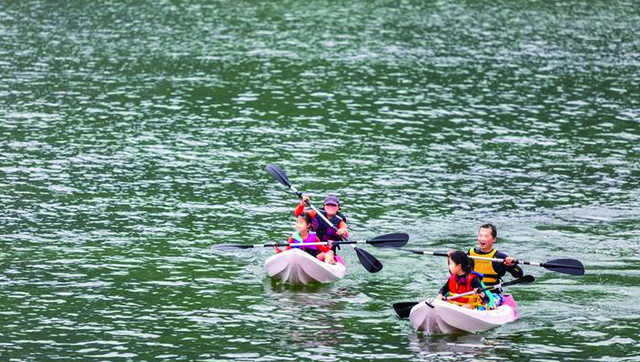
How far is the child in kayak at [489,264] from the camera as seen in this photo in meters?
28.3

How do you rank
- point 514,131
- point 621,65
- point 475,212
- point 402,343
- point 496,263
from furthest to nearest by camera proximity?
point 621,65 < point 514,131 < point 475,212 < point 496,263 < point 402,343

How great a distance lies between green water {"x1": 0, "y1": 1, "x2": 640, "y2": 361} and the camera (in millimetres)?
27469

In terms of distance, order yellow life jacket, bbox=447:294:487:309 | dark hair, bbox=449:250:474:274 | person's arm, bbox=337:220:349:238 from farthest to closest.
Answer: person's arm, bbox=337:220:349:238, yellow life jacket, bbox=447:294:487:309, dark hair, bbox=449:250:474:274

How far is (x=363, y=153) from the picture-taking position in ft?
151

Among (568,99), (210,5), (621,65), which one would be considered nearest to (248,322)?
(568,99)

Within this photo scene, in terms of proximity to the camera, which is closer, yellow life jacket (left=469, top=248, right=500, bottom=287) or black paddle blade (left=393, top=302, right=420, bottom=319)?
black paddle blade (left=393, top=302, right=420, bottom=319)

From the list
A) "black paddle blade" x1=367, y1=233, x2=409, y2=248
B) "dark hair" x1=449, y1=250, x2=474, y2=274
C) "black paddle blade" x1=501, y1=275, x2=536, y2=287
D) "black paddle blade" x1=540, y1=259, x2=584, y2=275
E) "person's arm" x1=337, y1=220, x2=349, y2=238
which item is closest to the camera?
"dark hair" x1=449, y1=250, x2=474, y2=274

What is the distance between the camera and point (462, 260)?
27.0 meters

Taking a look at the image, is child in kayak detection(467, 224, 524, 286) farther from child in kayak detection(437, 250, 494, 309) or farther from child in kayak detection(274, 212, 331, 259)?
child in kayak detection(274, 212, 331, 259)

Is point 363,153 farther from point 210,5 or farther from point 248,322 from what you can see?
point 210,5

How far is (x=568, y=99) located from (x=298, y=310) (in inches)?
1163

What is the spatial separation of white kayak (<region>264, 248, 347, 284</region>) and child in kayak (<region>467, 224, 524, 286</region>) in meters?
4.17

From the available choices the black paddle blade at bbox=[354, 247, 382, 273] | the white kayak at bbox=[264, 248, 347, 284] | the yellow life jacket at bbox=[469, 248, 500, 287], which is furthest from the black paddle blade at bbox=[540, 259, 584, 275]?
the white kayak at bbox=[264, 248, 347, 284]

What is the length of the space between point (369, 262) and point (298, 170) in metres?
12.4
